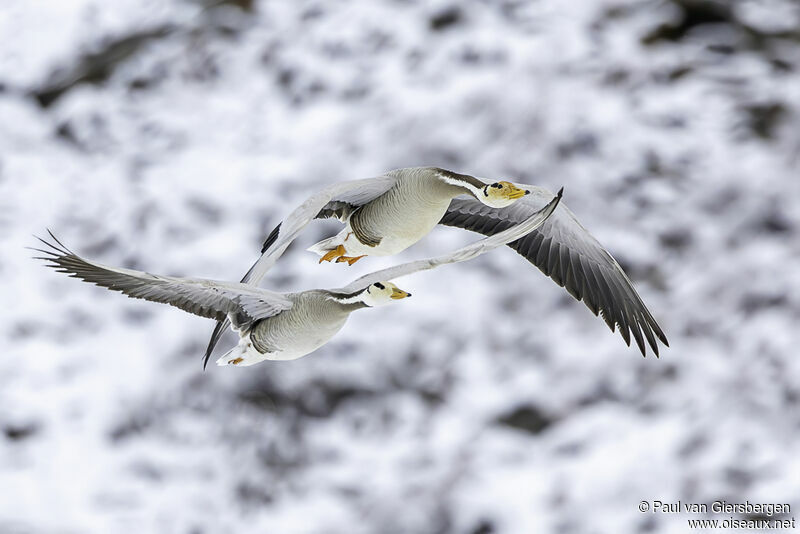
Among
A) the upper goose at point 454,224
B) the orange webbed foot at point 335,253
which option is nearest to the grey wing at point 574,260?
the upper goose at point 454,224

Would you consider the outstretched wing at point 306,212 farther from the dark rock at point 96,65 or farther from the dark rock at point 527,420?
the dark rock at point 96,65

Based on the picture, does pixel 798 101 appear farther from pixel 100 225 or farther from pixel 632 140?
pixel 100 225

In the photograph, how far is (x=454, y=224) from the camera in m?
4.62

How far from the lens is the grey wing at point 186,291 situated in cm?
307

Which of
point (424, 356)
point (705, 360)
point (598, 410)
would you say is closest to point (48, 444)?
point (424, 356)

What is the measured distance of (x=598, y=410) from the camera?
25.0ft

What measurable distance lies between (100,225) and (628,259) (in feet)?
12.7

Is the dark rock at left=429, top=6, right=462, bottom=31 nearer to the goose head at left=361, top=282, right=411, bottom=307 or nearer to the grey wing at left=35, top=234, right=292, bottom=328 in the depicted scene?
the grey wing at left=35, top=234, right=292, bottom=328

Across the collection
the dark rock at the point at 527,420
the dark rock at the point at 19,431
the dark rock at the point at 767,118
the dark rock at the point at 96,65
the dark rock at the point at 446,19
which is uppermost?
the dark rock at the point at 446,19

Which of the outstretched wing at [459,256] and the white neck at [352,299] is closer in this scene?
the outstretched wing at [459,256]

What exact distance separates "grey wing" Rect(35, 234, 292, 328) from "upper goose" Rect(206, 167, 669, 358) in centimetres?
8

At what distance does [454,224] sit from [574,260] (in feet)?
1.65

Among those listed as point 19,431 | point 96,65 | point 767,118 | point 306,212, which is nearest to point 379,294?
point 306,212

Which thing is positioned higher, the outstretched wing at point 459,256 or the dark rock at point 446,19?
the outstretched wing at point 459,256
